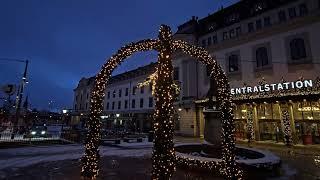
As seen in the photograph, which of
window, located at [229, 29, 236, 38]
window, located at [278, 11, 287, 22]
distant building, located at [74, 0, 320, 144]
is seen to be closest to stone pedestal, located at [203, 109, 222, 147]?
distant building, located at [74, 0, 320, 144]

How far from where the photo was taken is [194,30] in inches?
1357

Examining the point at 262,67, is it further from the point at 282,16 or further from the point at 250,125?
the point at 250,125

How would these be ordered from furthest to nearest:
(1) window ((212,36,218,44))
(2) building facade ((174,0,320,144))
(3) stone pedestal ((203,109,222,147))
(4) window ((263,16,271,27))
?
(1) window ((212,36,218,44)), (4) window ((263,16,271,27)), (2) building facade ((174,0,320,144)), (3) stone pedestal ((203,109,222,147))

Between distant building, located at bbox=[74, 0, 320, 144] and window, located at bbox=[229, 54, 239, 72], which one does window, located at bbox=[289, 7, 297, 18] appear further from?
window, located at bbox=[229, 54, 239, 72]

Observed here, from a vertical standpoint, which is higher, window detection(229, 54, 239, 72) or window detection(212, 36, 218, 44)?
window detection(212, 36, 218, 44)

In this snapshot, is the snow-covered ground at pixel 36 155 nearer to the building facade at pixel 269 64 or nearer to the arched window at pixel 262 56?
the building facade at pixel 269 64

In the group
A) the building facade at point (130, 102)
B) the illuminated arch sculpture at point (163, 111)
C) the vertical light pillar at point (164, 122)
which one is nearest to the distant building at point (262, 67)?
the building facade at point (130, 102)

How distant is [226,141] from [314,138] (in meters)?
20.2

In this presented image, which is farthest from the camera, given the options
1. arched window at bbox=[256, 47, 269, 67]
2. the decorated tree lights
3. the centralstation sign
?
the decorated tree lights

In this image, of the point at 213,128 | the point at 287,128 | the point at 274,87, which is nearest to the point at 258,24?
the point at 274,87

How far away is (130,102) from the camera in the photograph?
163 ft

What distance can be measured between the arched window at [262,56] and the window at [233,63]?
273 centimetres

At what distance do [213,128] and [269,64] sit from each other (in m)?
17.1

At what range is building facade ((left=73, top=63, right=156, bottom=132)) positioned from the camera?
44.3 meters
